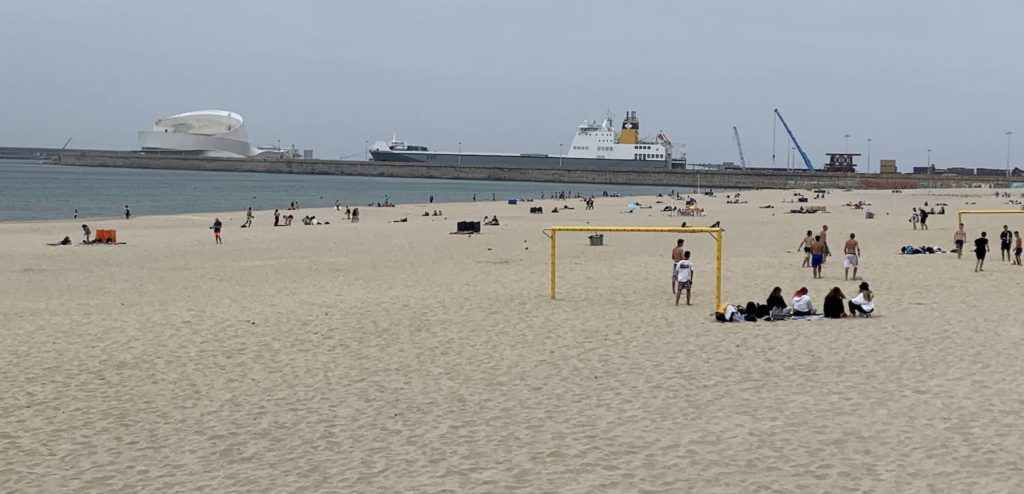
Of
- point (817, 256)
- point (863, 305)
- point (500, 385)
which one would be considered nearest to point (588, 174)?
point (817, 256)

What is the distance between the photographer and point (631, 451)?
5918 mm

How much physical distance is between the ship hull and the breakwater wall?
6.23 metres

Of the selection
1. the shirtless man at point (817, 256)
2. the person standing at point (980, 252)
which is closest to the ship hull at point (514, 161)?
the person standing at point (980, 252)

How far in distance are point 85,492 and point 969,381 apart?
6.23 metres

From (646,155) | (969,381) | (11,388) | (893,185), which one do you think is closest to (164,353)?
(11,388)

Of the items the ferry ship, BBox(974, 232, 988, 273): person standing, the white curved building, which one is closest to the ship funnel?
the ferry ship

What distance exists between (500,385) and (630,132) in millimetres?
119599

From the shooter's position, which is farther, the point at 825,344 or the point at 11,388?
the point at 825,344

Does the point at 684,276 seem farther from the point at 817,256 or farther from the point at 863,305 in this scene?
the point at 817,256

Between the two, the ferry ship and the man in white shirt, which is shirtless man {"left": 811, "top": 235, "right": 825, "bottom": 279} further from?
the ferry ship

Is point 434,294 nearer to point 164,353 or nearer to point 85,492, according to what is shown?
point 164,353

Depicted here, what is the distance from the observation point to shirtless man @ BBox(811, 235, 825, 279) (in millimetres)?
14750

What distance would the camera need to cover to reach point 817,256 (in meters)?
14.7

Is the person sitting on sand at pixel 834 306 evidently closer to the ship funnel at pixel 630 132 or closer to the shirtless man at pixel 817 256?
the shirtless man at pixel 817 256
